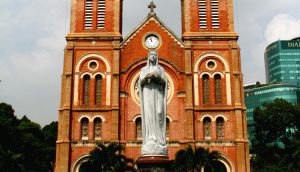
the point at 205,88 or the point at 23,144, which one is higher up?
the point at 205,88

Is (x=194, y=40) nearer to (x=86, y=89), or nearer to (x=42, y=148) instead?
(x=86, y=89)

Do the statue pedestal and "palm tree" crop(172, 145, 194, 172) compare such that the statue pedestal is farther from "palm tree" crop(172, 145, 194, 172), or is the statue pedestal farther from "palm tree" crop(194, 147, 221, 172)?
"palm tree" crop(194, 147, 221, 172)

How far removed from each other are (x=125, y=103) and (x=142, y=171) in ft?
72.1

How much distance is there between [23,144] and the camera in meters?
40.1

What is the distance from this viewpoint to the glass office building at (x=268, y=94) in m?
89.4

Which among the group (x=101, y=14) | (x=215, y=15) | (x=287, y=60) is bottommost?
(x=215, y=15)

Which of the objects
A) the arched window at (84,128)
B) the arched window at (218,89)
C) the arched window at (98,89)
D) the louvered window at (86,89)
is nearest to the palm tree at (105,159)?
the arched window at (84,128)

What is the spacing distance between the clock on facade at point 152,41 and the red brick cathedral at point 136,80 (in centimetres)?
8

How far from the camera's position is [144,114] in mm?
15461

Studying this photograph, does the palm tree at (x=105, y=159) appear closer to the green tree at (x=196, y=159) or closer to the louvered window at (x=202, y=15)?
the green tree at (x=196, y=159)

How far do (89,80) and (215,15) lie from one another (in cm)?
1203

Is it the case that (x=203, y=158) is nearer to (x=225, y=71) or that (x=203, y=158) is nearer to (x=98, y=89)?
(x=225, y=71)

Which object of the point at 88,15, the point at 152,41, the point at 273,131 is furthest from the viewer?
the point at 273,131

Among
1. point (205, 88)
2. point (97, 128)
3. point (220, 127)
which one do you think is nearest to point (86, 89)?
point (97, 128)
